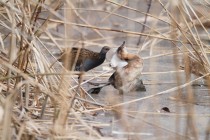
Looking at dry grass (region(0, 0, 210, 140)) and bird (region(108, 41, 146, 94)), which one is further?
bird (region(108, 41, 146, 94))

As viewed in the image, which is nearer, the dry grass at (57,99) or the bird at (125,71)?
the dry grass at (57,99)

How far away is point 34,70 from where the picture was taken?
298 centimetres

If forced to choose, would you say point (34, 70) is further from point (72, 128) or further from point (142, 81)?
point (142, 81)

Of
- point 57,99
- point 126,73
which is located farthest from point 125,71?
point 57,99

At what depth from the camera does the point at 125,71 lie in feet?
11.0

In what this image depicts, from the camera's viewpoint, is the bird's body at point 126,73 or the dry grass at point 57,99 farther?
the bird's body at point 126,73

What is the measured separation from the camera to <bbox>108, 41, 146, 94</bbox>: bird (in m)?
3.34

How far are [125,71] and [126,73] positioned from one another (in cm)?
1

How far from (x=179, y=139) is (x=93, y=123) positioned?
452 mm

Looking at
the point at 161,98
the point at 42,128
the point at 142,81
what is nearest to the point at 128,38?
the point at 142,81

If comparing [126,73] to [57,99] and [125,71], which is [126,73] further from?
[57,99]

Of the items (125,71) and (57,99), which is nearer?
(57,99)

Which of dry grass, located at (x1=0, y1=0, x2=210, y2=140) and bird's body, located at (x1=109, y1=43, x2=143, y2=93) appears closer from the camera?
dry grass, located at (x1=0, y1=0, x2=210, y2=140)

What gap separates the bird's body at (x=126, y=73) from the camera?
334cm
